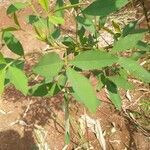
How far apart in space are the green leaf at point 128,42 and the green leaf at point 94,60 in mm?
186

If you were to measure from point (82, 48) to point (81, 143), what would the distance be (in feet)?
4.08

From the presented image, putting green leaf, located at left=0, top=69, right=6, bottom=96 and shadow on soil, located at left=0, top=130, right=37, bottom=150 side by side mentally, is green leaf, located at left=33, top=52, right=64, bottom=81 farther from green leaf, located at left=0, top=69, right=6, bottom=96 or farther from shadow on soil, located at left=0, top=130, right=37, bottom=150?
shadow on soil, located at left=0, top=130, right=37, bottom=150

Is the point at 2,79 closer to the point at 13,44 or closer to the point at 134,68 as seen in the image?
the point at 13,44

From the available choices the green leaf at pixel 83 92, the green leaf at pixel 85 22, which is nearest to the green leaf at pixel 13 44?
the green leaf at pixel 85 22

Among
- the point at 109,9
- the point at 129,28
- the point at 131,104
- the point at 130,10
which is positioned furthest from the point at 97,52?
the point at 130,10

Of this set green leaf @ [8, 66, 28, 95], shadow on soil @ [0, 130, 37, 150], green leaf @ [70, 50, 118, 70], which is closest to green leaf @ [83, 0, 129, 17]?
green leaf @ [70, 50, 118, 70]

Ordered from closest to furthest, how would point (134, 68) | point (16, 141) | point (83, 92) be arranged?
point (83, 92), point (134, 68), point (16, 141)

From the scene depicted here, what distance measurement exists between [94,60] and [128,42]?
0.21 metres

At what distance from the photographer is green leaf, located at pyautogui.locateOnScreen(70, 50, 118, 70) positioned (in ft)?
3.13

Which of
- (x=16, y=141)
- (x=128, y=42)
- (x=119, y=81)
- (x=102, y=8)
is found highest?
(x=102, y=8)

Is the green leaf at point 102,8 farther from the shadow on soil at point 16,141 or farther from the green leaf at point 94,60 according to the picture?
the shadow on soil at point 16,141

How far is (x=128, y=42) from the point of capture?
1.14 meters

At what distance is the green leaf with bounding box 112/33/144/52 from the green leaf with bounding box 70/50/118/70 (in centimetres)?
19

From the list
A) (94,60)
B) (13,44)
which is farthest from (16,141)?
(94,60)
